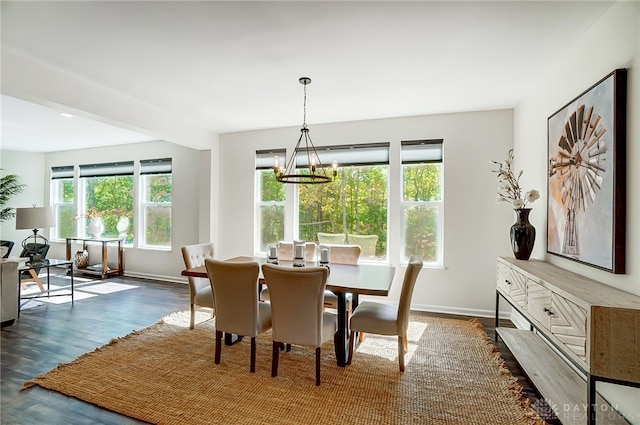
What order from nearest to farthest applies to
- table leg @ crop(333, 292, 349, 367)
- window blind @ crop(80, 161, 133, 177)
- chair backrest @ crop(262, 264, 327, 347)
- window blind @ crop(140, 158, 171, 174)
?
chair backrest @ crop(262, 264, 327, 347) < table leg @ crop(333, 292, 349, 367) < window blind @ crop(140, 158, 171, 174) < window blind @ crop(80, 161, 133, 177)

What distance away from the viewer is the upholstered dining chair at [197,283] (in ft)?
11.1

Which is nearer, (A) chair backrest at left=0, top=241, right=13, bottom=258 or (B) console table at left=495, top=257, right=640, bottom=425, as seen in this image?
(B) console table at left=495, top=257, right=640, bottom=425

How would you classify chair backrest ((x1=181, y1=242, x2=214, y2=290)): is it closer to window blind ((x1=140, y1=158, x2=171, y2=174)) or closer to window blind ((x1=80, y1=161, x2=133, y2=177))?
window blind ((x1=140, y1=158, x2=171, y2=174))

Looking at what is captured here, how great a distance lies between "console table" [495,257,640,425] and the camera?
1545 mm

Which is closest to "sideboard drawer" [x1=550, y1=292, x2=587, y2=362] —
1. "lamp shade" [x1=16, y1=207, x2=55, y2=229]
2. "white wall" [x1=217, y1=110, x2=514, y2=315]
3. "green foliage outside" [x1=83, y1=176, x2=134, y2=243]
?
"white wall" [x1=217, y1=110, x2=514, y2=315]

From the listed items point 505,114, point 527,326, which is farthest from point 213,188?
point 527,326

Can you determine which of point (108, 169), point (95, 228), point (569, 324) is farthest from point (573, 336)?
point (108, 169)

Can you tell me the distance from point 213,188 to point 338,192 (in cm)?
218

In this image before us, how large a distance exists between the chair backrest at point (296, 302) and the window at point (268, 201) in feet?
8.94

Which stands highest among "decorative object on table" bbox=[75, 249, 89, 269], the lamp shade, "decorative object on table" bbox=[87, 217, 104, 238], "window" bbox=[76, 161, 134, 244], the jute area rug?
"window" bbox=[76, 161, 134, 244]

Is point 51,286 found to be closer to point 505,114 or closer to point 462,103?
point 462,103

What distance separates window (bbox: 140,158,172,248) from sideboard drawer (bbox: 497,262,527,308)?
556cm

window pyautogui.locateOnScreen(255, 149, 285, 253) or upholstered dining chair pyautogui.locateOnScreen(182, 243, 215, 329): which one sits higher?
window pyautogui.locateOnScreen(255, 149, 285, 253)

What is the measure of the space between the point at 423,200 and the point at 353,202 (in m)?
1.01
